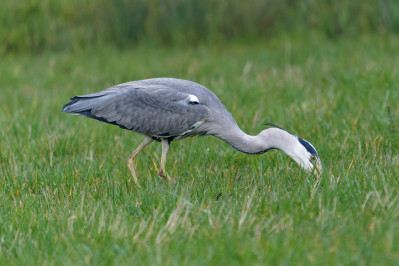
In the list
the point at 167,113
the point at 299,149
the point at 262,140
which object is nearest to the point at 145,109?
the point at 167,113

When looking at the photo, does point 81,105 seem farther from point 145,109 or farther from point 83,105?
point 145,109

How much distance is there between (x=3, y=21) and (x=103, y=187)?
25.7ft

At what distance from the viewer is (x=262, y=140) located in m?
4.94

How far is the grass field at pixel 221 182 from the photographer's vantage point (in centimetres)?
321

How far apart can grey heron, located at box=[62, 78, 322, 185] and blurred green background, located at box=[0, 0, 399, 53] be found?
651cm

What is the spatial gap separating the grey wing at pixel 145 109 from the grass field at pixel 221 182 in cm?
37

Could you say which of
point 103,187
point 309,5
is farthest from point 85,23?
point 103,187

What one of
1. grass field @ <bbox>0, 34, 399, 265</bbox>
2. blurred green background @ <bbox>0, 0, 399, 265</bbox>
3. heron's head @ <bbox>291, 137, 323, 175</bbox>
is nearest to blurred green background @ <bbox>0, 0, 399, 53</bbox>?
blurred green background @ <bbox>0, 0, 399, 265</bbox>

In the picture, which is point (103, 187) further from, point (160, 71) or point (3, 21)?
point (3, 21)

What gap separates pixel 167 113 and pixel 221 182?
2.95ft

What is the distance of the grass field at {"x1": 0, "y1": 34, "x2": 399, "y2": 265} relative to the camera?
3.21 meters

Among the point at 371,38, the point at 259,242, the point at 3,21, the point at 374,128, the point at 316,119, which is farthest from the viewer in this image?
the point at 3,21

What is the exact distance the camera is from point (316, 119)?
19.8 feet

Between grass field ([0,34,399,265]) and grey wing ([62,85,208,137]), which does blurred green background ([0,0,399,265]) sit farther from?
grey wing ([62,85,208,137])
